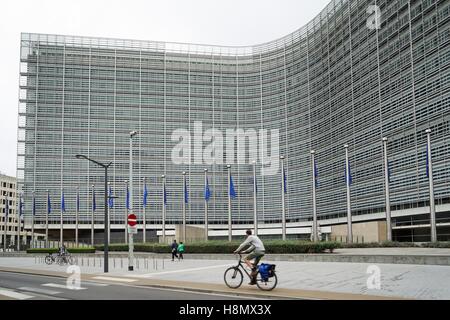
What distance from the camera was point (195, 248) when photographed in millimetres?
40344


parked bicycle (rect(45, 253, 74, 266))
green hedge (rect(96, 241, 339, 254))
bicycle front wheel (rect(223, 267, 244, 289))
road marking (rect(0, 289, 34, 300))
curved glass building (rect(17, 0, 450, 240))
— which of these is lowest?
parked bicycle (rect(45, 253, 74, 266))

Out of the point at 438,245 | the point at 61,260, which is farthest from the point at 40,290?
the point at 438,245

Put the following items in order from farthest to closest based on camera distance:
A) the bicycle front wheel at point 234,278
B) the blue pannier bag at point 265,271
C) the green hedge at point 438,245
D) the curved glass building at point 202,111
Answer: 1. the curved glass building at point 202,111
2. the green hedge at point 438,245
3. the bicycle front wheel at point 234,278
4. the blue pannier bag at point 265,271

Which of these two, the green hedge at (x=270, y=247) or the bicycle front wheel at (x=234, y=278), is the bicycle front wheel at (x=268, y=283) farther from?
the green hedge at (x=270, y=247)

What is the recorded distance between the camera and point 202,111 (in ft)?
342

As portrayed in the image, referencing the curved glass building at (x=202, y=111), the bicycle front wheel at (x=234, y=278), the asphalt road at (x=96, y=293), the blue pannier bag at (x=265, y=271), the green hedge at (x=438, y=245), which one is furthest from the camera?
the curved glass building at (x=202, y=111)

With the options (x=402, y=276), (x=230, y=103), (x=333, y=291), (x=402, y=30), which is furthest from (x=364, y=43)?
(x=333, y=291)

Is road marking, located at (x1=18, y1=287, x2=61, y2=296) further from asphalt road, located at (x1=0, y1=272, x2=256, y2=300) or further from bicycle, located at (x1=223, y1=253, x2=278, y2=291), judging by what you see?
bicycle, located at (x1=223, y1=253, x2=278, y2=291)

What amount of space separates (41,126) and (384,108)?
66.9 m

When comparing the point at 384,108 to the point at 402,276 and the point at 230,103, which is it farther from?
the point at 402,276

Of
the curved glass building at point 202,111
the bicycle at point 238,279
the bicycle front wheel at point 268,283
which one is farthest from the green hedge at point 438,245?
the curved glass building at point 202,111

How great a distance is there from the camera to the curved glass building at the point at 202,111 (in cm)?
7881

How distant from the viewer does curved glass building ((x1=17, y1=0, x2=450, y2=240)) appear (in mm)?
78812

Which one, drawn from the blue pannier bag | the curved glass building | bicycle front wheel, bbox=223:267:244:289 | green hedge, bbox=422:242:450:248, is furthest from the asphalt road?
the curved glass building
